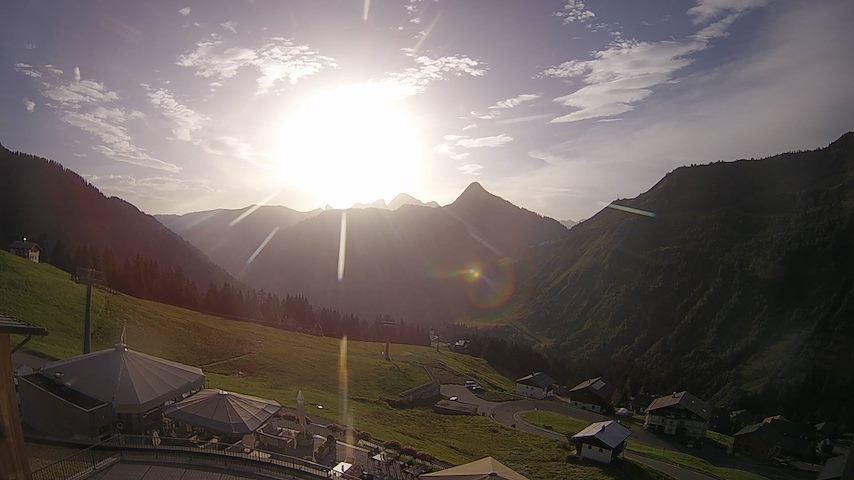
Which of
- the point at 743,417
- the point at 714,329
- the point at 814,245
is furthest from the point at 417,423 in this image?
the point at 814,245

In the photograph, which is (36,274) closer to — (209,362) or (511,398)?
(209,362)

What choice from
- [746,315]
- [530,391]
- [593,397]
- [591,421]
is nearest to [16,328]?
[591,421]

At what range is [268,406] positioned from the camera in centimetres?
2527

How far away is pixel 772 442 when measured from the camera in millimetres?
64875

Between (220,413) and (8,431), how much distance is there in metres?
16.4

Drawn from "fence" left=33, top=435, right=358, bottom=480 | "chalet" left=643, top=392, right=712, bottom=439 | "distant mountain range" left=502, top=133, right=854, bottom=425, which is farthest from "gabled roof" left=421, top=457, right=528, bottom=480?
"distant mountain range" left=502, top=133, right=854, bottom=425

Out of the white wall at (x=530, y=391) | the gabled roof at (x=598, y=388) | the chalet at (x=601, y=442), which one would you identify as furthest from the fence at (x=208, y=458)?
the gabled roof at (x=598, y=388)

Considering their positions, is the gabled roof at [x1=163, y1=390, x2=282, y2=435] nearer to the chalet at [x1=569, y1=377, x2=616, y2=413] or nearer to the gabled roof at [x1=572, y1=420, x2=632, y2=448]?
the gabled roof at [x1=572, y1=420, x2=632, y2=448]

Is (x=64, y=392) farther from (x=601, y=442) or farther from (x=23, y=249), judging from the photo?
(x=23, y=249)

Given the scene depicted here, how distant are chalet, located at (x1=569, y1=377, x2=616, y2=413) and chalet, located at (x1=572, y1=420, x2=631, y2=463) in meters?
41.4

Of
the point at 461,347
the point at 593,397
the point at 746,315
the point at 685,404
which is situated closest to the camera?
the point at 685,404

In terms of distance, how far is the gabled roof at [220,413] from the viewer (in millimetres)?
22250

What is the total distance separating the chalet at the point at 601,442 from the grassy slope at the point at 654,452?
33.1 feet

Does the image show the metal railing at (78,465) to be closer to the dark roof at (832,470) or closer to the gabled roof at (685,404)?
the dark roof at (832,470)
